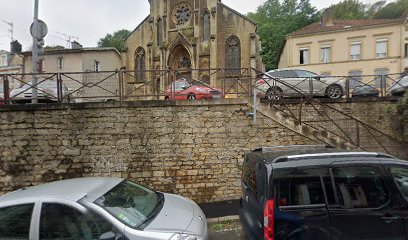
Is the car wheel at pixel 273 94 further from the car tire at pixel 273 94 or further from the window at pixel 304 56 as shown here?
the window at pixel 304 56

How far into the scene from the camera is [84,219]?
9.32ft

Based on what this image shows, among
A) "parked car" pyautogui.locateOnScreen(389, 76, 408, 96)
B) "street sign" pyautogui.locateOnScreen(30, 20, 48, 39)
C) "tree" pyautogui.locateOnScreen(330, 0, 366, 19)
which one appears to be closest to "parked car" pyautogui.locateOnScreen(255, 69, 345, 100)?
"parked car" pyautogui.locateOnScreen(389, 76, 408, 96)

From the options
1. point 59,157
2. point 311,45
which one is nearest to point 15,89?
point 59,157

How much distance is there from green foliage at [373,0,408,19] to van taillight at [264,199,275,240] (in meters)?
42.4

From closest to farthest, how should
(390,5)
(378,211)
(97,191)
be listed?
(378,211) → (97,191) → (390,5)

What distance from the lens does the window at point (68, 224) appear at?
278 centimetres

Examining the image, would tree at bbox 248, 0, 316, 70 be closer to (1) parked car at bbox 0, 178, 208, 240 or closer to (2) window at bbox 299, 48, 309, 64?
(2) window at bbox 299, 48, 309, 64

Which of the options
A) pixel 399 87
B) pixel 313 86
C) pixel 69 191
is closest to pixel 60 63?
pixel 313 86

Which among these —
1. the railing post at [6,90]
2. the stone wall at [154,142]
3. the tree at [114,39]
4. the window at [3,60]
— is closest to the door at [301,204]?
the stone wall at [154,142]

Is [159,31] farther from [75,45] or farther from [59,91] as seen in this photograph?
[59,91]

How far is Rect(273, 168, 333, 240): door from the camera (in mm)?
2783

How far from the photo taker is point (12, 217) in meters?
2.91

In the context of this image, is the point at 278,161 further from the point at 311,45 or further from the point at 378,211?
the point at 311,45

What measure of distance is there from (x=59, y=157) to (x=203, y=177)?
3954 millimetres
